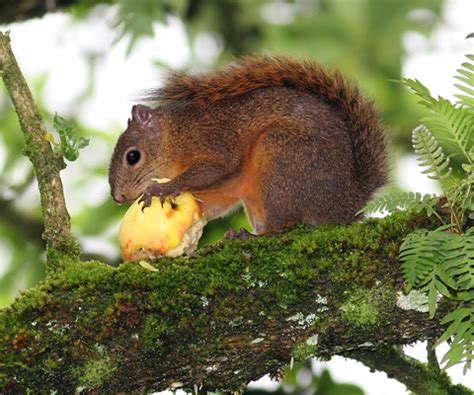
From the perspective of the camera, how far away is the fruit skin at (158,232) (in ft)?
12.1

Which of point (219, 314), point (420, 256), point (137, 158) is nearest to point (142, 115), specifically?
point (137, 158)

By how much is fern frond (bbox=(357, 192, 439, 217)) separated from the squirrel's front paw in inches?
43.3

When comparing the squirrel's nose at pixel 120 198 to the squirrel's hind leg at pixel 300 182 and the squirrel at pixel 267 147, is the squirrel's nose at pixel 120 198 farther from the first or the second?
the squirrel's hind leg at pixel 300 182

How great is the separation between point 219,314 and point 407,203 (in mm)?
773

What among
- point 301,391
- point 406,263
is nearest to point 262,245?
point 406,263

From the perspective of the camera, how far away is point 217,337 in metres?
3.10

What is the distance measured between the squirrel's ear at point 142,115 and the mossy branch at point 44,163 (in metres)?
1.54

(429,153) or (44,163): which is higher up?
(44,163)

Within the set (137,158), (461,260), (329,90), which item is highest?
(137,158)

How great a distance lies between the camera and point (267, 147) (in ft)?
14.5

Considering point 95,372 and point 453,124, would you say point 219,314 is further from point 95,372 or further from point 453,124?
point 453,124

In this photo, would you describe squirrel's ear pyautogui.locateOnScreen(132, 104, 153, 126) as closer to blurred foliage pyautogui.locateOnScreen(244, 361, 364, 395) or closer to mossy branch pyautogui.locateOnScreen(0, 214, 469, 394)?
blurred foliage pyautogui.locateOnScreen(244, 361, 364, 395)

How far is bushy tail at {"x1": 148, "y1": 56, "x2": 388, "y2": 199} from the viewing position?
455cm

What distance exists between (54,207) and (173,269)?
0.62m
